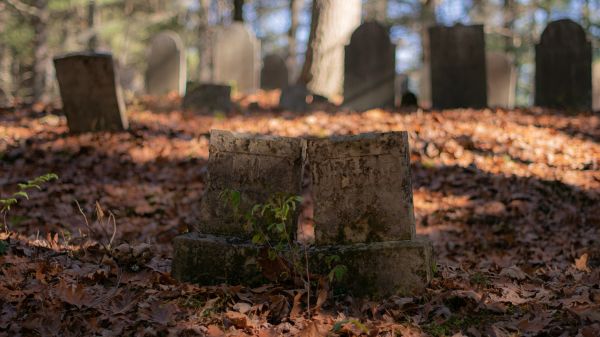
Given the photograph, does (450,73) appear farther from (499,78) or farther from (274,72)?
(274,72)

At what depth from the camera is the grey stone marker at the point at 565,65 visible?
11008mm

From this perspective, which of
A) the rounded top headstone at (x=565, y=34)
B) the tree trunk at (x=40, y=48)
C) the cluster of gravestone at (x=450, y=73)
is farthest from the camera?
the tree trunk at (x=40, y=48)

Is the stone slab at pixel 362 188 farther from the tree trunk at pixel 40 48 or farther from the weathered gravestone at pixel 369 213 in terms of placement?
the tree trunk at pixel 40 48

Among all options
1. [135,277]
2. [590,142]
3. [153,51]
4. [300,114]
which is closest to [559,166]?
[590,142]

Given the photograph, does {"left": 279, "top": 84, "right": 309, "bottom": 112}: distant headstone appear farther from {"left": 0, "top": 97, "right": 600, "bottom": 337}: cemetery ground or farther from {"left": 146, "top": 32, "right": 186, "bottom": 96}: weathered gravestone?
{"left": 146, "top": 32, "right": 186, "bottom": 96}: weathered gravestone

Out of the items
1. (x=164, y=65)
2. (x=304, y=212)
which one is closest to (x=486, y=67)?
(x=304, y=212)

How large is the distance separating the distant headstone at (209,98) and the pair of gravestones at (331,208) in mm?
6566

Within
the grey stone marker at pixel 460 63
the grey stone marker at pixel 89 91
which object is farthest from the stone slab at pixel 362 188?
the grey stone marker at pixel 460 63

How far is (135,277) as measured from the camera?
3.75 metres

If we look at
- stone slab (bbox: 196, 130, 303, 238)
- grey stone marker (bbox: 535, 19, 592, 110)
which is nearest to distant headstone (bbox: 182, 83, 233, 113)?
grey stone marker (bbox: 535, 19, 592, 110)

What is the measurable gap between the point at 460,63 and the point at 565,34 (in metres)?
2.11

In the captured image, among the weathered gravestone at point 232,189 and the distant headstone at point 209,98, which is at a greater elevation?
the distant headstone at point 209,98

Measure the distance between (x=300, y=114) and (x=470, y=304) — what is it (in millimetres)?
6871

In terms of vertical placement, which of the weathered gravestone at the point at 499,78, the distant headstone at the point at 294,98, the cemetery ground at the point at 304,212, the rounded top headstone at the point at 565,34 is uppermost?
the rounded top headstone at the point at 565,34
